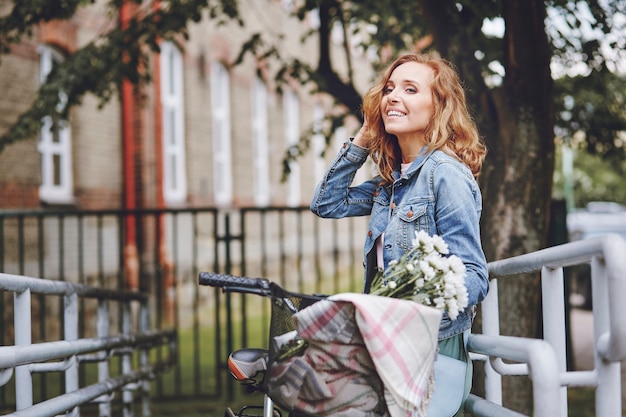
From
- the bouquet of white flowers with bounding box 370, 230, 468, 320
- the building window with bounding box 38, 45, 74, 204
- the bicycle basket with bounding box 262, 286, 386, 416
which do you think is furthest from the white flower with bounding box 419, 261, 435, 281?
the building window with bounding box 38, 45, 74, 204

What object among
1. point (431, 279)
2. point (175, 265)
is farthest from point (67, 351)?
point (175, 265)

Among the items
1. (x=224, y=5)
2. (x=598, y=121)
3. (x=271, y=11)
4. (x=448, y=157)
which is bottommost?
(x=448, y=157)

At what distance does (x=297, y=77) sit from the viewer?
771 centimetres

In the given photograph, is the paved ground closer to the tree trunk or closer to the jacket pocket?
the tree trunk

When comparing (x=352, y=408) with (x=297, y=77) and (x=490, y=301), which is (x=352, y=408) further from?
(x=297, y=77)

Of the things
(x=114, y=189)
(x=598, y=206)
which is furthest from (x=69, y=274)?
(x=598, y=206)

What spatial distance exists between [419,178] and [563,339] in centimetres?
71

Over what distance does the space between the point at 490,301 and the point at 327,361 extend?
1.35 m

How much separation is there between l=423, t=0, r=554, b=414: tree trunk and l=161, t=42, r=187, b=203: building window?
414 inches

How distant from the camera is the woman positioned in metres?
2.52

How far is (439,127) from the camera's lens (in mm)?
2770

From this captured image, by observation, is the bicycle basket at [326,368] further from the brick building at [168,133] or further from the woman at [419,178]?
the brick building at [168,133]

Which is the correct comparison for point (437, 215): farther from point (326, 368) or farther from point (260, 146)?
point (260, 146)

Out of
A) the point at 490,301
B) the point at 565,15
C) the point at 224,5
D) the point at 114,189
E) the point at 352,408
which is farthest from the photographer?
the point at 114,189
